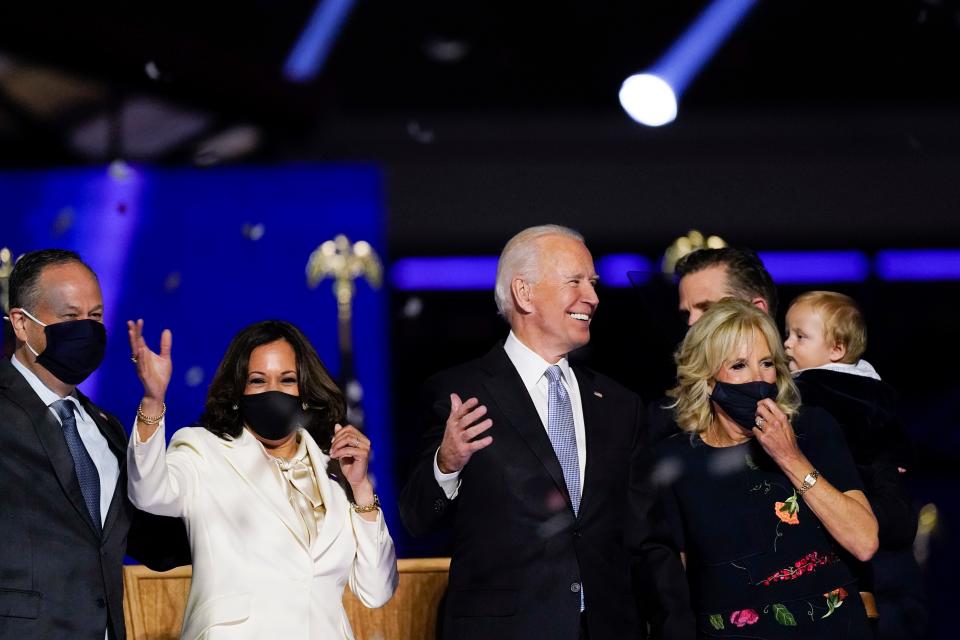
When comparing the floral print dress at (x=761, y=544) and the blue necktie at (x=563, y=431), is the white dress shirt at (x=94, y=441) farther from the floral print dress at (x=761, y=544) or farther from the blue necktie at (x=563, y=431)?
the floral print dress at (x=761, y=544)

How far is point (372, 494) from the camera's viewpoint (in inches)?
103

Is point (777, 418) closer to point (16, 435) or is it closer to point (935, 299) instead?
point (16, 435)

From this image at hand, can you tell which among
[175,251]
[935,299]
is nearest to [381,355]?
[175,251]

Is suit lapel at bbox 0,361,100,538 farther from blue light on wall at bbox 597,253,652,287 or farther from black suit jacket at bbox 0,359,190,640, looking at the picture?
blue light on wall at bbox 597,253,652,287

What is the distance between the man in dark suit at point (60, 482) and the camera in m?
2.33

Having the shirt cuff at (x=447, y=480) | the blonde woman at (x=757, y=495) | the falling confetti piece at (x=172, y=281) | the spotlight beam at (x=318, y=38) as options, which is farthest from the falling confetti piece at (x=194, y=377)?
the blonde woman at (x=757, y=495)

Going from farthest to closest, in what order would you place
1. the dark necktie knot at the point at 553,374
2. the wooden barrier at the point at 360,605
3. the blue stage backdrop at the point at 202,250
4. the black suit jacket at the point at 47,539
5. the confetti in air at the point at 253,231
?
the confetti in air at the point at 253,231 < the blue stage backdrop at the point at 202,250 < the wooden barrier at the point at 360,605 < the dark necktie knot at the point at 553,374 < the black suit jacket at the point at 47,539

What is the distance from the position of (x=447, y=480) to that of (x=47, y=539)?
29.1 inches

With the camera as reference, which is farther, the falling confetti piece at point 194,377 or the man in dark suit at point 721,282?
the falling confetti piece at point 194,377

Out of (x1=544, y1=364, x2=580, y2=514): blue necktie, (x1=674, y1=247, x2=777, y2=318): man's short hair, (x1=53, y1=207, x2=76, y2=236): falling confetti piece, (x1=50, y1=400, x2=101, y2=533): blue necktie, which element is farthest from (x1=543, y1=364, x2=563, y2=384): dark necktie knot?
(x1=53, y1=207, x2=76, y2=236): falling confetti piece

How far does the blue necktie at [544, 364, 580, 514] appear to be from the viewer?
2.57 meters

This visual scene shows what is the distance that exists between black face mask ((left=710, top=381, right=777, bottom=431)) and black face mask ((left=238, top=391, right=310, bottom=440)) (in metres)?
0.84

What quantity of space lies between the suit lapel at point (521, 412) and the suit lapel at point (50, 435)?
31.6 inches

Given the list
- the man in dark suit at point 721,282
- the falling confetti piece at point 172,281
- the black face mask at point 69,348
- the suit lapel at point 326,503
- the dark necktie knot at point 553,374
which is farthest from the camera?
the falling confetti piece at point 172,281
